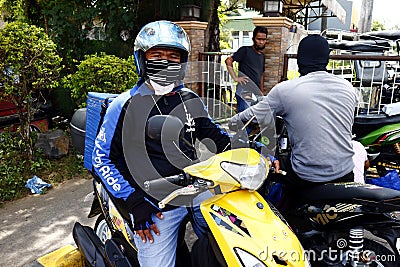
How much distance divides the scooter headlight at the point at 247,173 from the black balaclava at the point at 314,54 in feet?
3.58

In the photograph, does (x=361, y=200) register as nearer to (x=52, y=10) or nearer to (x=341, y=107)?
(x=341, y=107)

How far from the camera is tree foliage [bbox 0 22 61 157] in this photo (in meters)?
4.46

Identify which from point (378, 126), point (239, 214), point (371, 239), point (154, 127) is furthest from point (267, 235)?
point (378, 126)

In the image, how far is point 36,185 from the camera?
14.8 ft

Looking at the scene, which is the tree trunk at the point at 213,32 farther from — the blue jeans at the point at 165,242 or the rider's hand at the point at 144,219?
the rider's hand at the point at 144,219

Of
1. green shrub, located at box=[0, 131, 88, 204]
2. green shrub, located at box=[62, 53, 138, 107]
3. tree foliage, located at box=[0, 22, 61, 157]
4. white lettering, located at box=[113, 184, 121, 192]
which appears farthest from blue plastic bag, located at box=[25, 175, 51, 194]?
white lettering, located at box=[113, 184, 121, 192]

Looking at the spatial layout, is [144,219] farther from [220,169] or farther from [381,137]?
[381,137]

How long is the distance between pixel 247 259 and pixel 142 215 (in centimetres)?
63

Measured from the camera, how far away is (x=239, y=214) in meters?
1.53

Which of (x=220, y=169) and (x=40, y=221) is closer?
(x=220, y=169)

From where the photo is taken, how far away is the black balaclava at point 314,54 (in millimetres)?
2373

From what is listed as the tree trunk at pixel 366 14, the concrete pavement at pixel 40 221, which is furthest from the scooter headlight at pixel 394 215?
the tree trunk at pixel 366 14

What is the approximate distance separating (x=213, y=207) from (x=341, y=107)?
1.25 metres

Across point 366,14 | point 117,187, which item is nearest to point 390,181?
point 117,187
